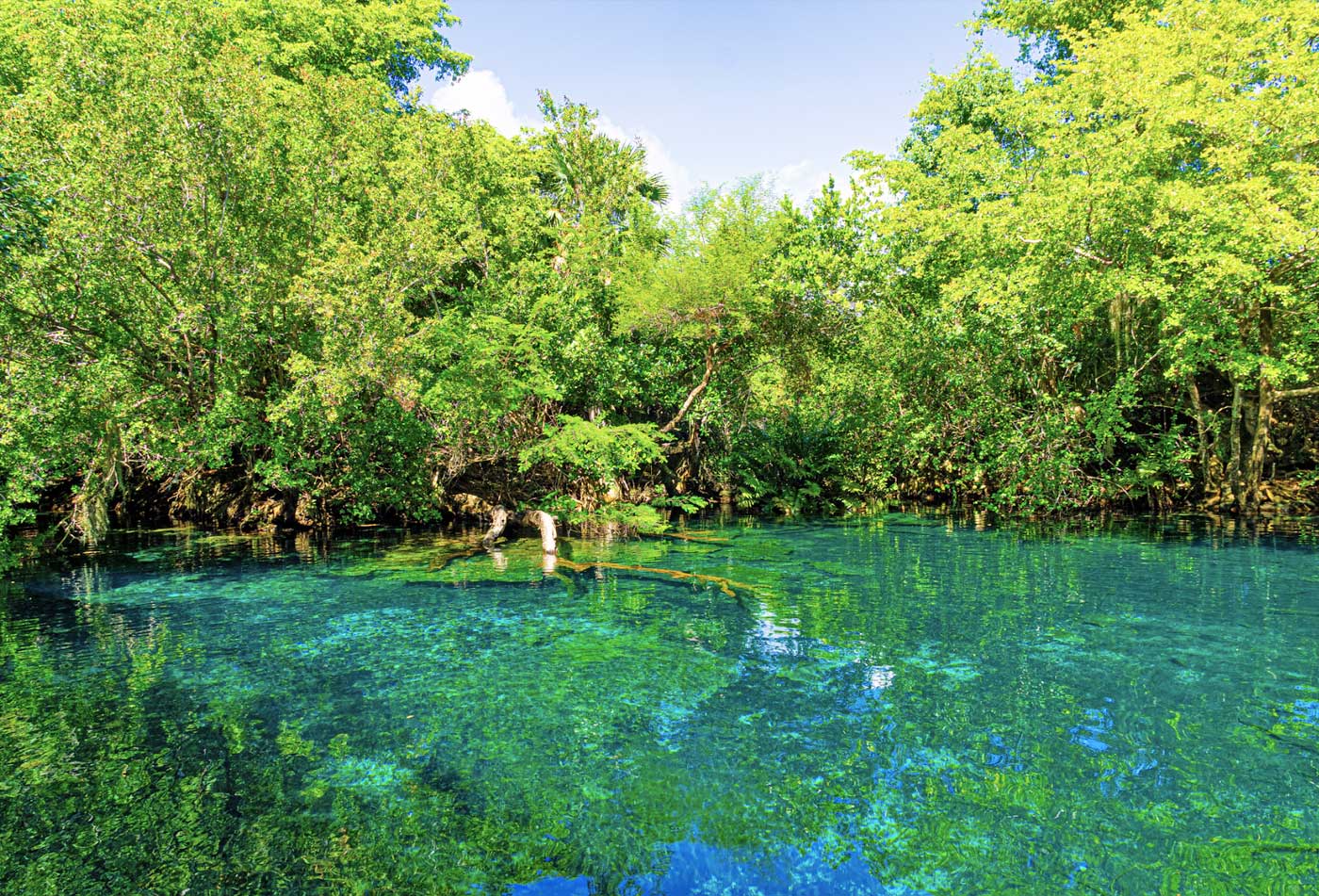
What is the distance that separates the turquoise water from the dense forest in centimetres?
477

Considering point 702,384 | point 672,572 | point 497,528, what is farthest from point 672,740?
point 702,384

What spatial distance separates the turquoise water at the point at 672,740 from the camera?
10.5 ft

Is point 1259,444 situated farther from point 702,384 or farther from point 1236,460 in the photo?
point 702,384

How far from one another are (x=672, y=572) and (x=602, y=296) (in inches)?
360

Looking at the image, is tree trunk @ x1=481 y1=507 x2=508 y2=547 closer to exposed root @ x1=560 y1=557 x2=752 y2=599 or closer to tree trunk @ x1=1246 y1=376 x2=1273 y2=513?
exposed root @ x1=560 y1=557 x2=752 y2=599

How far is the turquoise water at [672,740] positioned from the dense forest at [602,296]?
477 centimetres

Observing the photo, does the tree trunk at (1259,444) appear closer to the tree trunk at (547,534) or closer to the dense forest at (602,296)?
the dense forest at (602,296)

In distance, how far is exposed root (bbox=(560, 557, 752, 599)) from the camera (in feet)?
30.0


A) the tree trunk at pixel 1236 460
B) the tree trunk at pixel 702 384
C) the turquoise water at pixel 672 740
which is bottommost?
the turquoise water at pixel 672 740

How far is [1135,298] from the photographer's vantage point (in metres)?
14.5

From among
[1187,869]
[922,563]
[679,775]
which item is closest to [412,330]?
[922,563]

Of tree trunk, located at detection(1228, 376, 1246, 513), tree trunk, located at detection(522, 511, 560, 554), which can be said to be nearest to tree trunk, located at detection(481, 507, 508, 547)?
tree trunk, located at detection(522, 511, 560, 554)

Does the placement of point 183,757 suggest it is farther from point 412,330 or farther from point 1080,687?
point 412,330

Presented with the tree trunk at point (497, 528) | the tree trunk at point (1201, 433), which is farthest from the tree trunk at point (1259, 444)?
the tree trunk at point (497, 528)
